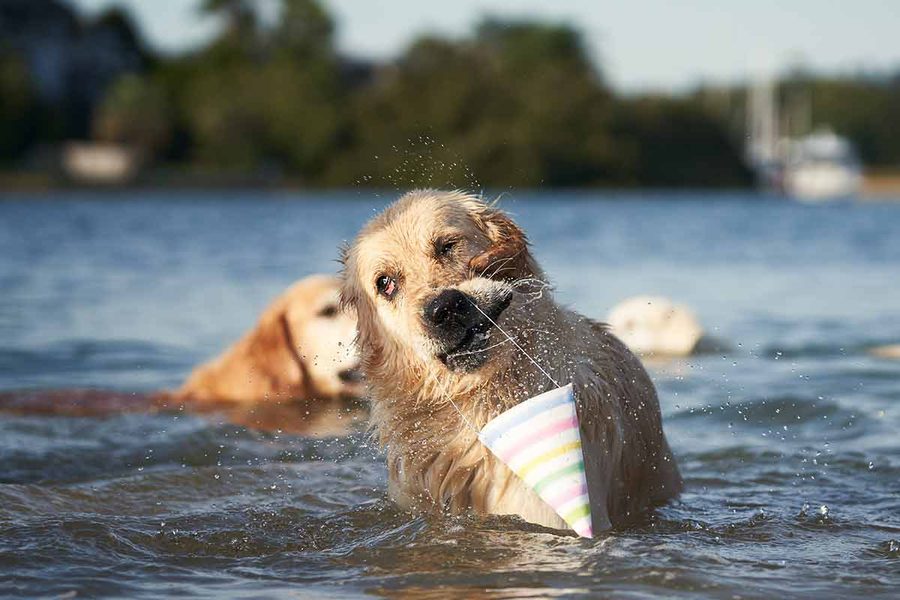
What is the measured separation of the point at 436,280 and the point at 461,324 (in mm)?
267

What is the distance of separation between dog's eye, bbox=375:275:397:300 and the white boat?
8078 centimetres

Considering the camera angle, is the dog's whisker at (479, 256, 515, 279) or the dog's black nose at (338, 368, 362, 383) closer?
the dog's whisker at (479, 256, 515, 279)

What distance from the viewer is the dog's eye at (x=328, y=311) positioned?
8887 millimetres

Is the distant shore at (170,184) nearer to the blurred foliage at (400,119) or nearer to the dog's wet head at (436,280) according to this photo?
the blurred foliage at (400,119)

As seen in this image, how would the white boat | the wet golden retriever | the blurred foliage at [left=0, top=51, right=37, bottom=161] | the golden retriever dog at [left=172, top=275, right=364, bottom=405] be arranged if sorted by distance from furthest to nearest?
the white boat
the blurred foliage at [left=0, top=51, right=37, bottom=161]
the golden retriever dog at [left=172, top=275, right=364, bottom=405]
the wet golden retriever

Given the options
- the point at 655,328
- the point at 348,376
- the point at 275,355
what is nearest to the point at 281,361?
the point at 275,355

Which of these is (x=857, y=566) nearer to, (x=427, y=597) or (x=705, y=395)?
(x=427, y=597)

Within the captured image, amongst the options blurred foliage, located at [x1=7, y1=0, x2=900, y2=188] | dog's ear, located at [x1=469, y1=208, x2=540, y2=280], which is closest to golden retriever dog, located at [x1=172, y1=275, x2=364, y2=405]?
dog's ear, located at [x1=469, y1=208, x2=540, y2=280]

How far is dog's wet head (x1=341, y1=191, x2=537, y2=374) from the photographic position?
4.79 m

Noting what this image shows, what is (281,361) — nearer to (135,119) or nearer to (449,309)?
(449,309)

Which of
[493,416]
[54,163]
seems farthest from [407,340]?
[54,163]

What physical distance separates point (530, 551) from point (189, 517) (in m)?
1.74

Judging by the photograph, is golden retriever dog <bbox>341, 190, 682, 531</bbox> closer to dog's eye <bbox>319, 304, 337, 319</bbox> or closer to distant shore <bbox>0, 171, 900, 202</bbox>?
dog's eye <bbox>319, 304, 337, 319</bbox>

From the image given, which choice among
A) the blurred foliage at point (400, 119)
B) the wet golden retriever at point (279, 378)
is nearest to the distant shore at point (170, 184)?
the blurred foliage at point (400, 119)
